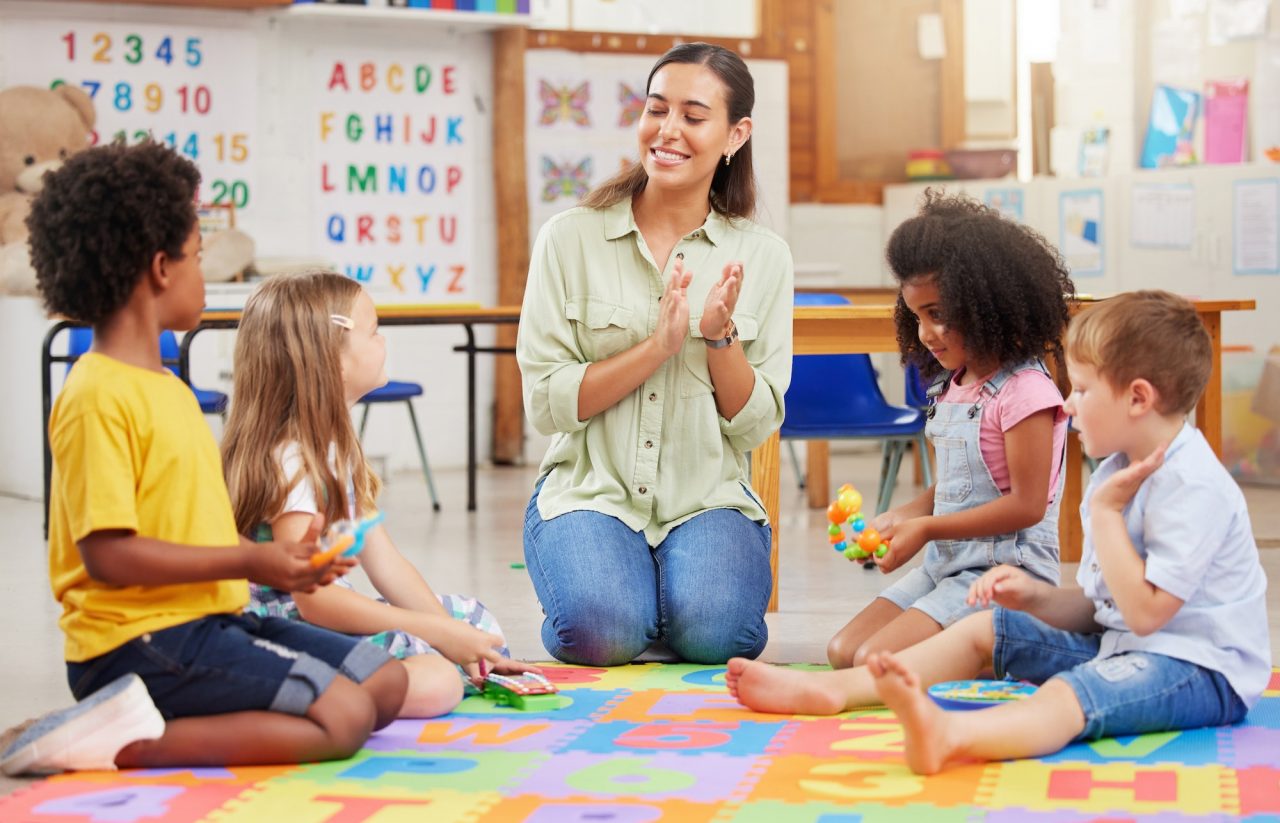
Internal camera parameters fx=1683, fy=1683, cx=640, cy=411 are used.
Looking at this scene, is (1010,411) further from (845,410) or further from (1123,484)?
(845,410)

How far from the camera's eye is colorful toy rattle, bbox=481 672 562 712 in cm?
250

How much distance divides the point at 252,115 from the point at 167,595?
441cm

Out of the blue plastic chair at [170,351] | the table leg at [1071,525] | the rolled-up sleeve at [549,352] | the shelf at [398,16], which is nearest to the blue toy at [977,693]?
the rolled-up sleeve at [549,352]

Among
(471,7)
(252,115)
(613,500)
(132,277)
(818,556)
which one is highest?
(471,7)

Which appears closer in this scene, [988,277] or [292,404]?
[292,404]

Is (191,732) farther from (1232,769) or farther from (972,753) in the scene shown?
(1232,769)

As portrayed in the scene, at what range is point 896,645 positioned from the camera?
2631mm

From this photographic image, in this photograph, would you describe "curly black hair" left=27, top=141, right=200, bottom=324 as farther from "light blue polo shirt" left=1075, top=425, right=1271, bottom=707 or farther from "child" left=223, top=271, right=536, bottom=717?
"light blue polo shirt" left=1075, top=425, right=1271, bottom=707

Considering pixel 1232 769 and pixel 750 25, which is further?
pixel 750 25

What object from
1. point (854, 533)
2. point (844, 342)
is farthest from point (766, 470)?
point (854, 533)

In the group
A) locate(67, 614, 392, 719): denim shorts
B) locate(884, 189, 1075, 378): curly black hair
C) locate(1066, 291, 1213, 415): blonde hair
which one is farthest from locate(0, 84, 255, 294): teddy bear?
locate(1066, 291, 1213, 415): blonde hair

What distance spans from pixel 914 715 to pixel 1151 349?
628 millimetres

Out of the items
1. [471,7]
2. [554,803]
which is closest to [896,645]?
[554,803]

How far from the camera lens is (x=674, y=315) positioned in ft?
9.07
